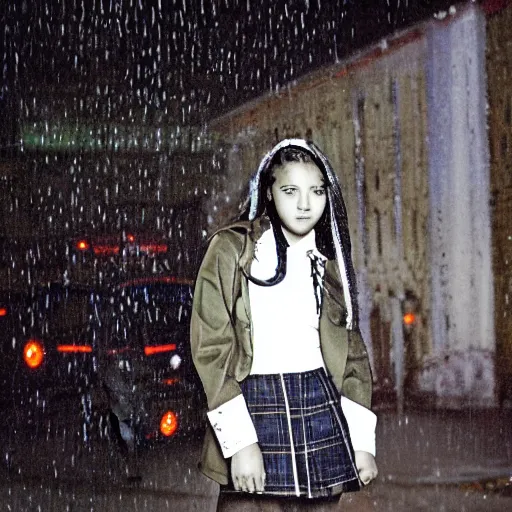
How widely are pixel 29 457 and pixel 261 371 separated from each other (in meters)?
4.67

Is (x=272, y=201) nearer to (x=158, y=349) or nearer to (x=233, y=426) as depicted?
(x=233, y=426)

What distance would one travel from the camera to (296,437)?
3.09 m

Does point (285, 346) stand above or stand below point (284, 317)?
below

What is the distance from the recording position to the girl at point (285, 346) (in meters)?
3.05

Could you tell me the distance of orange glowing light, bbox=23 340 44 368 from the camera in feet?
24.8

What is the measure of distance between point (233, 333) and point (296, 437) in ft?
1.40

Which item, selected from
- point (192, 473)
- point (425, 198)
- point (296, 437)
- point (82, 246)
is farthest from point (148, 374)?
point (82, 246)

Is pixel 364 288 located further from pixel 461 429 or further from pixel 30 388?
pixel 30 388

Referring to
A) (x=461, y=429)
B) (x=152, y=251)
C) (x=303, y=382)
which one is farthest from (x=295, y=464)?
(x=152, y=251)

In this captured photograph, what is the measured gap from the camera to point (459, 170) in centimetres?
881

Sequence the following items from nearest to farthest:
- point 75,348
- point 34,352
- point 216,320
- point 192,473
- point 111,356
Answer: point 216,320 → point 192,473 → point 111,356 → point 75,348 → point 34,352

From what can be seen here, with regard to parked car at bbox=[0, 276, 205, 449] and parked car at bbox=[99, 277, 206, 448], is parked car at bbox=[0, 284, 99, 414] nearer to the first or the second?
parked car at bbox=[0, 276, 205, 449]

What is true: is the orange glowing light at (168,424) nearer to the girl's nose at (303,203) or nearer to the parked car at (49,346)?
the parked car at (49,346)

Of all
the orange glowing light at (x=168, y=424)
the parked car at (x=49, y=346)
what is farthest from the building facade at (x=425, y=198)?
the orange glowing light at (x=168, y=424)
